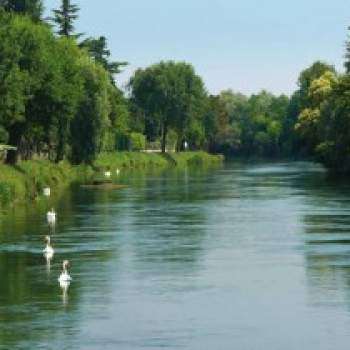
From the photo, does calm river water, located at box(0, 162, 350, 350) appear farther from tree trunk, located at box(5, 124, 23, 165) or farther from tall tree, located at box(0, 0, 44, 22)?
tall tree, located at box(0, 0, 44, 22)

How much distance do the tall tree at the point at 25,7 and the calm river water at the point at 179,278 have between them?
46019 mm

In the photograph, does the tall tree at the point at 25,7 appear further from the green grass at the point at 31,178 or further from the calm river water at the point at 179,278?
the calm river water at the point at 179,278

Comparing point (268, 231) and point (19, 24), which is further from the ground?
point (19, 24)

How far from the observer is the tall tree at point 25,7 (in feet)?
422

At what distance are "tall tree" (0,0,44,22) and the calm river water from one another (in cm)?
4602

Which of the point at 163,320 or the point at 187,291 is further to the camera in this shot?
the point at 187,291

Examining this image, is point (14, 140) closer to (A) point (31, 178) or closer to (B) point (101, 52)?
(A) point (31, 178)

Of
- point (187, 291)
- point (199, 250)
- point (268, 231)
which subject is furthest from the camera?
point (268, 231)

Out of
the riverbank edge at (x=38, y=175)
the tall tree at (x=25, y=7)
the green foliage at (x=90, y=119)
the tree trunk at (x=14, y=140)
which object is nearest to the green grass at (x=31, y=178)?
the riverbank edge at (x=38, y=175)

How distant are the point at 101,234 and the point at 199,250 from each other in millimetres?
10059

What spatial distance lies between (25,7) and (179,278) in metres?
85.3

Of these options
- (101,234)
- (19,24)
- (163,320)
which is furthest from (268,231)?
(19,24)

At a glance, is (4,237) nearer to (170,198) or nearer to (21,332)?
(21,332)

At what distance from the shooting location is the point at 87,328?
37625 mm
